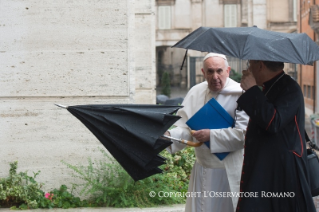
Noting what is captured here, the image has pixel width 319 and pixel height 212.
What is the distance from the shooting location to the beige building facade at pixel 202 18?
43.7m

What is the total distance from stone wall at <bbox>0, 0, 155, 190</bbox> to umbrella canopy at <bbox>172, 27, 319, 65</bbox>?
2518 mm

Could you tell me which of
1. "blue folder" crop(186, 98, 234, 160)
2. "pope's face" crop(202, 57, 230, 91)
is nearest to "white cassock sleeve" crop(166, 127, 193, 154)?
"blue folder" crop(186, 98, 234, 160)

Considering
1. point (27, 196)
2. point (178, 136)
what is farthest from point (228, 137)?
point (27, 196)

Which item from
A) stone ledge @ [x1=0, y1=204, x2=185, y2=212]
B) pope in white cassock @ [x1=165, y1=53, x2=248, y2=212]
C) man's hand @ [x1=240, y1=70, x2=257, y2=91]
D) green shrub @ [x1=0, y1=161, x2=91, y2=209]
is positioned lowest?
stone ledge @ [x1=0, y1=204, x2=185, y2=212]

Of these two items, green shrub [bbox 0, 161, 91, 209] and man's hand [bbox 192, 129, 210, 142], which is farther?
green shrub [bbox 0, 161, 91, 209]

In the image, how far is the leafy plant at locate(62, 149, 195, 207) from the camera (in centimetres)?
577

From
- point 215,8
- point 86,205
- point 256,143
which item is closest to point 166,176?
point 86,205

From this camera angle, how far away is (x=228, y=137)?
416 cm

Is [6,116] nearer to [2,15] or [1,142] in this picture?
[1,142]

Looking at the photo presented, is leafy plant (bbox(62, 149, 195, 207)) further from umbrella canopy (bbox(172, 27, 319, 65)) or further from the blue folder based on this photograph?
umbrella canopy (bbox(172, 27, 319, 65))

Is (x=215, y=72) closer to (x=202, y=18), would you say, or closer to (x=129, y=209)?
(x=129, y=209)

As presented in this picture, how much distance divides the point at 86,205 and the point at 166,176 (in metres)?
0.99

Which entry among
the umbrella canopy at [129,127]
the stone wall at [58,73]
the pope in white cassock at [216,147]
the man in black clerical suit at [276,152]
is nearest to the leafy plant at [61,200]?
the stone wall at [58,73]

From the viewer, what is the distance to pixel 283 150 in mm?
3422
